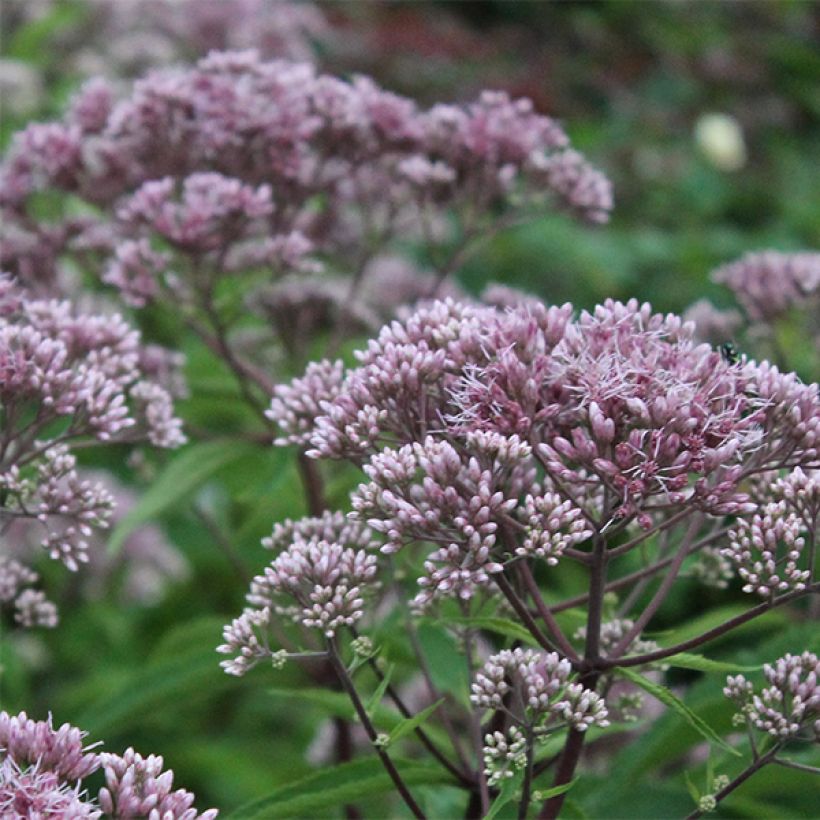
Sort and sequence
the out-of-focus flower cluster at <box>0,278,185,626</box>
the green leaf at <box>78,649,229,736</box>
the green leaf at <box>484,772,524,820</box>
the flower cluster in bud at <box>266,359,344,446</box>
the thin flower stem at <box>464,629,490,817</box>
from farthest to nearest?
1. the green leaf at <box>78,649,229,736</box>
2. the flower cluster in bud at <box>266,359,344,446</box>
3. the out-of-focus flower cluster at <box>0,278,185,626</box>
4. the thin flower stem at <box>464,629,490,817</box>
5. the green leaf at <box>484,772,524,820</box>

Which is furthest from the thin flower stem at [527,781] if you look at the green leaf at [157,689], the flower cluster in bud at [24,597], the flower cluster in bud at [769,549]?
the green leaf at [157,689]

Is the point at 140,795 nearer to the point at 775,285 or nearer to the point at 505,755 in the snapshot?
the point at 505,755

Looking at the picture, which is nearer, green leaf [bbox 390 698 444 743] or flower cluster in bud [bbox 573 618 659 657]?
green leaf [bbox 390 698 444 743]

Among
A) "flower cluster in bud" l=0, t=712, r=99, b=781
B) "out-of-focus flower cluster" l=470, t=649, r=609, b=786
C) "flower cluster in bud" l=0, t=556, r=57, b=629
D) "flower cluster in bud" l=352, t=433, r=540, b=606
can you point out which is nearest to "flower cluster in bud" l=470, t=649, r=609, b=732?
"out-of-focus flower cluster" l=470, t=649, r=609, b=786

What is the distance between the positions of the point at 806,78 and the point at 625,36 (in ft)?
5.49

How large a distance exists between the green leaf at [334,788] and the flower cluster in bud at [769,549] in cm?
72

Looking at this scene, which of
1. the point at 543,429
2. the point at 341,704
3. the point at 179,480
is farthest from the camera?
the point at 179,480

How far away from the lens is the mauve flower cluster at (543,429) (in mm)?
1937

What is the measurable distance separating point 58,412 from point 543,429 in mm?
906

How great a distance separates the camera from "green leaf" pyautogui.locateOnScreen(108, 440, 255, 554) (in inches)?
119

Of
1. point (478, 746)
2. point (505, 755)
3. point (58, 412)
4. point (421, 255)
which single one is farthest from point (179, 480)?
point (421, 255)

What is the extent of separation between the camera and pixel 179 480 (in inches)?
123

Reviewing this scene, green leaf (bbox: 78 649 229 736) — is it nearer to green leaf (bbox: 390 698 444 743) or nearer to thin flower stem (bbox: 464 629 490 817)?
thin flower stem (bbox: 464 629 490 817)

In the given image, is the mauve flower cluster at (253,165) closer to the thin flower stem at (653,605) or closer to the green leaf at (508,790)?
the thin flower stem at (653,605)
